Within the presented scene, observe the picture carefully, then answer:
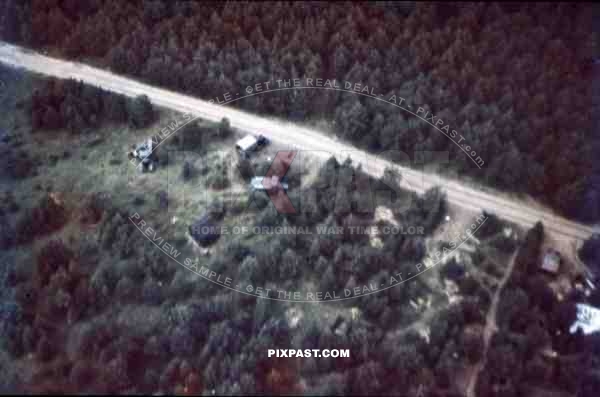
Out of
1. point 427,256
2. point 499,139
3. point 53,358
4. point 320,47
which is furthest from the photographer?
point 320,47

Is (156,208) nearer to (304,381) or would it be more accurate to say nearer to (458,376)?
(304,381)

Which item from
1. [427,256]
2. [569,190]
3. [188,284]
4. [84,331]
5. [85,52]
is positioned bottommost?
[84,331]

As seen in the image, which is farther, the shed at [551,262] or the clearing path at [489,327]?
the shed at [551,262]

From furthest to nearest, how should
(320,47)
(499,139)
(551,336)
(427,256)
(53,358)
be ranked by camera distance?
(320,47), (499,139), (427,256), (551,336), (53,358)

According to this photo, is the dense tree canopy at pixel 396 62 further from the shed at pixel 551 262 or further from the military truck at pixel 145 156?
the military truck at pixel 145 156

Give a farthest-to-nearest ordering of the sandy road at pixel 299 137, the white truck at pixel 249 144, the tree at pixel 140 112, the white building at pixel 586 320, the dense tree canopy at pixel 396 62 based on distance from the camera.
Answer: the tree at pixel 140 112
the white truck at pixel 249 144
the dense tree canopy at pixel 396 62
the sandy road at pixel 299 137
the white building at pixel 586 320

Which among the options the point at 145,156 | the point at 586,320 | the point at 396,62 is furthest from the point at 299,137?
the point at 586,320

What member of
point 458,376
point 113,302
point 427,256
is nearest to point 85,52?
point 113,302

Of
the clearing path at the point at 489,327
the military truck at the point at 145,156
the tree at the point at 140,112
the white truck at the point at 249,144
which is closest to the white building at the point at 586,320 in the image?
the clearing path at the point at 489,327

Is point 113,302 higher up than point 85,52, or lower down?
lower down
